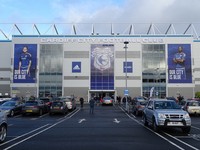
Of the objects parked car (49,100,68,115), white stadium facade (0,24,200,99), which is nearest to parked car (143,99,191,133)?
parked car (49,100,68,115)

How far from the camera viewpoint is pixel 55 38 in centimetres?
6775

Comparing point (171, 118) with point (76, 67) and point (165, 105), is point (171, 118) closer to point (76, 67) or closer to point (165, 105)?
point (165, 105)

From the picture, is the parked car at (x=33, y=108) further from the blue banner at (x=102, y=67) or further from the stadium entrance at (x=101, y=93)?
the blue banner at (x=102, y=67)

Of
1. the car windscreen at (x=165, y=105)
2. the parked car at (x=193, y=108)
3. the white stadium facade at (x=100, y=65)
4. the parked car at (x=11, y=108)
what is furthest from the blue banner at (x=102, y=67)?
the car windscreen at (x=165, y=105)

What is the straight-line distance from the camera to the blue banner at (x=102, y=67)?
6631cm

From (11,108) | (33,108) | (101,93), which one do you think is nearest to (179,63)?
(101,93)

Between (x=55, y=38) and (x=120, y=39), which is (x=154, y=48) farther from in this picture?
(x=55, y=38)

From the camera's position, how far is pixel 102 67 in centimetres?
6656

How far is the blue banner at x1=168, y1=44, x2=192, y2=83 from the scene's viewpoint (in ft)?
213

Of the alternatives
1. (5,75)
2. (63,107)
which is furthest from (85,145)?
(5,75)

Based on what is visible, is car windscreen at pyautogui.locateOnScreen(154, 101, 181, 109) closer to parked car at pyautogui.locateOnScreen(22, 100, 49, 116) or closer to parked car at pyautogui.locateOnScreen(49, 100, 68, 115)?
parked car at pyautogui.locateOnScreen(49, 100, 68, 115)

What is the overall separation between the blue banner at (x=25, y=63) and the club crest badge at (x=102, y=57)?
14.1 metres

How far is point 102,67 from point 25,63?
17.7 m

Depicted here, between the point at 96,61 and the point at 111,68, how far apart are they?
12.6 feet
